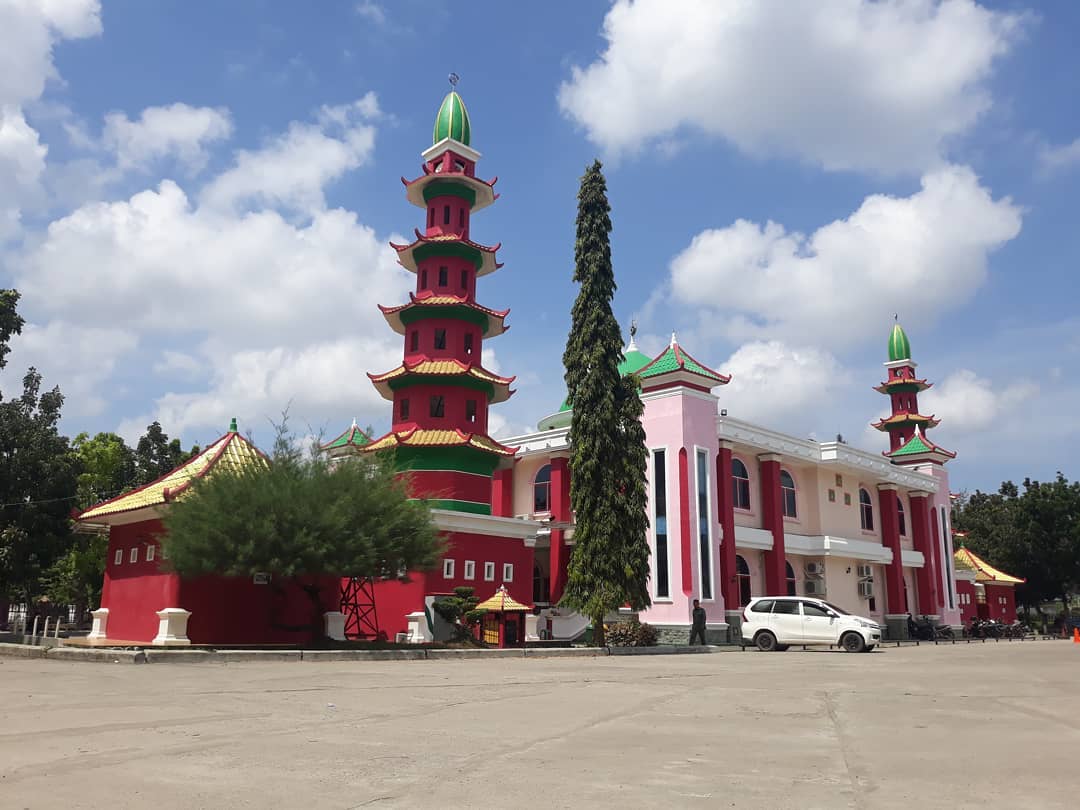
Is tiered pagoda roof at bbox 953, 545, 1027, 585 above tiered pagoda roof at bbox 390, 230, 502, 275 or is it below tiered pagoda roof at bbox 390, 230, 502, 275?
below

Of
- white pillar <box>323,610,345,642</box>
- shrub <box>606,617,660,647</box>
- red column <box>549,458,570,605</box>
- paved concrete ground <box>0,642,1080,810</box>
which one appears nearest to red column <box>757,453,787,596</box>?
red column <box>549,458,570,605</box>

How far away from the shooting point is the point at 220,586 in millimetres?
24328

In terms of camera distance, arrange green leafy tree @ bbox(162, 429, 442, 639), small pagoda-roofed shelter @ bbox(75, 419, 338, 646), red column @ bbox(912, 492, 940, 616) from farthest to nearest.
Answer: red column @ bbox(912, 492, 940, 616), small pagoda-roofed shelter @ bbox(75, 419, 338, 646), green leafy tree @ bbox(162, 429, 442, 639)

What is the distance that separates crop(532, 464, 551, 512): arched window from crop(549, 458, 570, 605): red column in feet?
6.20

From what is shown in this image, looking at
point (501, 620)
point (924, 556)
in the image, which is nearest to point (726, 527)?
point (501, 620)

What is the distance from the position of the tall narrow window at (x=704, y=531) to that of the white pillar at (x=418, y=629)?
11476mm

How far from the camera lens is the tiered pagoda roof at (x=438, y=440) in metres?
32.2

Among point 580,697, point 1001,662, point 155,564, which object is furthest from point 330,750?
point 155,564

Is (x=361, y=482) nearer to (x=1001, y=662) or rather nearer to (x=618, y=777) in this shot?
(x=1001, y=662)

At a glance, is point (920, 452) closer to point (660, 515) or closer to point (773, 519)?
point (773, 519)

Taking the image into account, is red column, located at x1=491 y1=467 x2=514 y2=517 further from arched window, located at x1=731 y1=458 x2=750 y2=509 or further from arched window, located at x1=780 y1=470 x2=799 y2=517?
arched window, located at x1=780 y1=470 x2=799 y2=517

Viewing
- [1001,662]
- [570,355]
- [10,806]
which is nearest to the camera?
[10,806]

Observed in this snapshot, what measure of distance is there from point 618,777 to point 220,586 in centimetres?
2054

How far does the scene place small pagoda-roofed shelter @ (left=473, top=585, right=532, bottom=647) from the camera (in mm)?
26781
